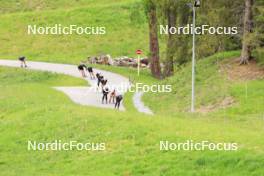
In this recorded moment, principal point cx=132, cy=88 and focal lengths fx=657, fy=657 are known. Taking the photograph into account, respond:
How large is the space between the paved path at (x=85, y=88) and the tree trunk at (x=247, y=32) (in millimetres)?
7687

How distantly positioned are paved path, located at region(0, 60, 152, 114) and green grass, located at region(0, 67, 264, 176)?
550cm

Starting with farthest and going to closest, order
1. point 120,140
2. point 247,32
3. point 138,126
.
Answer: point 247,32
point 138,126
point 120,140

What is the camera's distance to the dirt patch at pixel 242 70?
1686 inches

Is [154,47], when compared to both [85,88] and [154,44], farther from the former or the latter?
[85,88]

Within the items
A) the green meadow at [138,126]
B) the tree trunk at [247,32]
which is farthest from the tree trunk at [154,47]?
the tree trunk at [247,32]

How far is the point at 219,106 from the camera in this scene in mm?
38812

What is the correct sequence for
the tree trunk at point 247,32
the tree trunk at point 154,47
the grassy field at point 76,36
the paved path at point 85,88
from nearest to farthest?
the tree trunk at point 247,32, the paved path at point 85,88, the tree trunk at point 154,47, the grassy field at point 76,36

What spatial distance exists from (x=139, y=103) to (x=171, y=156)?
18036mm

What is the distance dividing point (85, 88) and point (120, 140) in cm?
2218

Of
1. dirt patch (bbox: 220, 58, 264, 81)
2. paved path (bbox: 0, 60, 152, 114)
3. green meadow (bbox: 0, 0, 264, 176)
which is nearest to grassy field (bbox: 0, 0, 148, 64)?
paved path (bbox: 0, 60, 152, 114)

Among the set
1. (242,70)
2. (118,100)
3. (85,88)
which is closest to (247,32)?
(242,70)

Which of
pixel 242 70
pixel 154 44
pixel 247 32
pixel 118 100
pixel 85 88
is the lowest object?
pixel 118 100

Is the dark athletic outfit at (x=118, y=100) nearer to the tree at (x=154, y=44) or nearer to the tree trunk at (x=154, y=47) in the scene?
the tree at (x=154, y=44)

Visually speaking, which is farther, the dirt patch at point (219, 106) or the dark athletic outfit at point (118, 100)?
the dark athletic outfit at point (118, 100)
